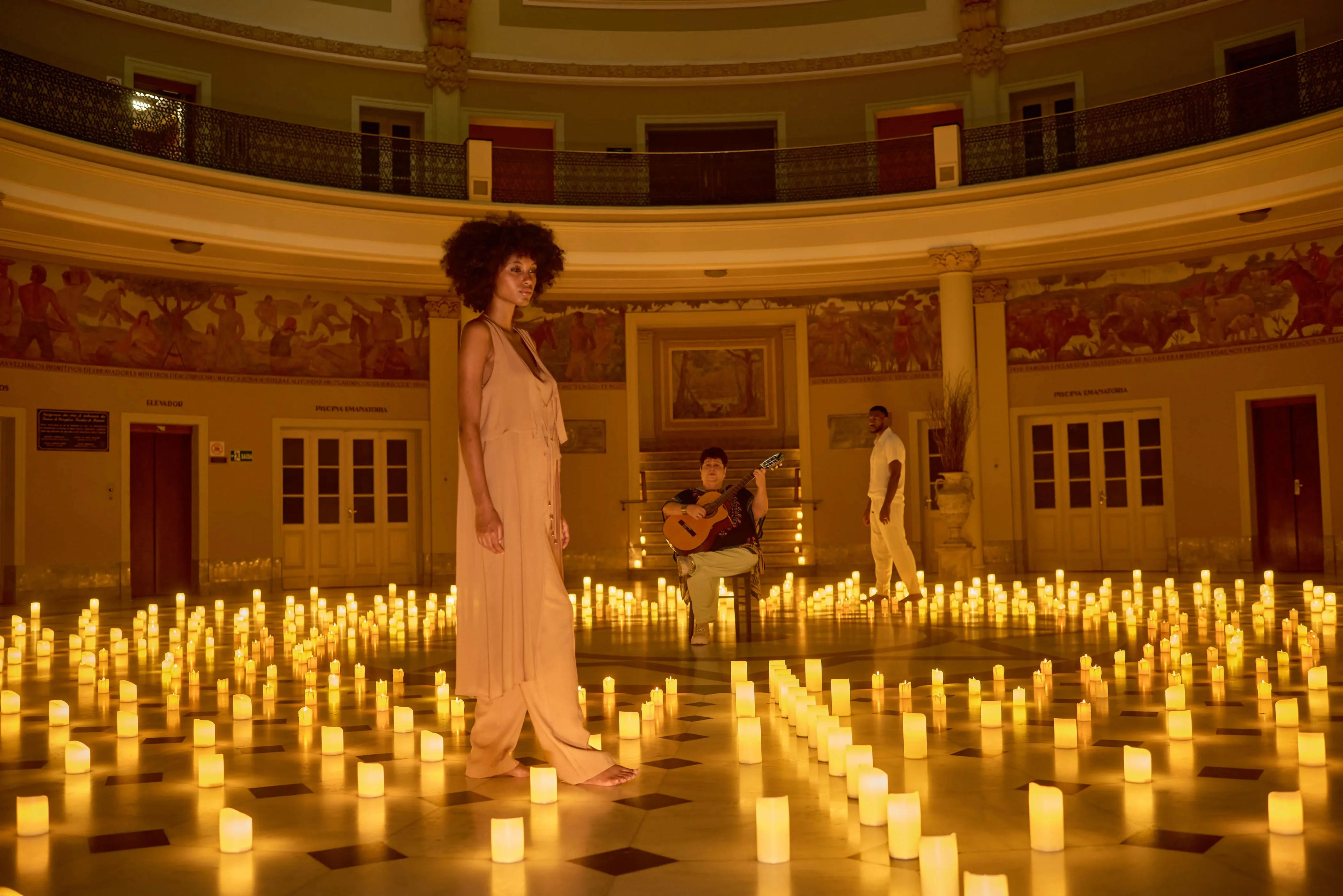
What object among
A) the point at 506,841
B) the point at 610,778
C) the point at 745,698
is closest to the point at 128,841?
the point at 506,841

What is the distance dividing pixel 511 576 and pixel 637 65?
51.4 ft

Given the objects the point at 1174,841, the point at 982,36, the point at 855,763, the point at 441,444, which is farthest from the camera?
the point at 441,444

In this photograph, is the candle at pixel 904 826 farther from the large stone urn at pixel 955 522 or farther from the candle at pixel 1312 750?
the large stone urn at pixel 955 522

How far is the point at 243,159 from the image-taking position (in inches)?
A: 615

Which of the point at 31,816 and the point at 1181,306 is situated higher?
the point at 1181,306

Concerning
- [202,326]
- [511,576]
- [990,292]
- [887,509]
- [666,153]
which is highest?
[666,153]

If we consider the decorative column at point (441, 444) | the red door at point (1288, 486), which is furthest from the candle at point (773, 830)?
the red door at point (1288, 486)

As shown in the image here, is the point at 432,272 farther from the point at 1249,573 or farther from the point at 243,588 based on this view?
the point at 1249,573

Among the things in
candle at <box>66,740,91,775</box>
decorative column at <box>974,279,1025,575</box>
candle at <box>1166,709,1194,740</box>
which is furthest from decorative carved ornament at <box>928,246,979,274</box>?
candle at <box>66,740,91,775</box>

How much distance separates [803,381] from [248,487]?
27.5 feet

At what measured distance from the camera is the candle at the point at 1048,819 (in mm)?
3195

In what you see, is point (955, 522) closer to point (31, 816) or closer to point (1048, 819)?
point (1048, 819)

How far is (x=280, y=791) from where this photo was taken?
4.17 meters

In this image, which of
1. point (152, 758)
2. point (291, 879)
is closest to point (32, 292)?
point (152, 758)
